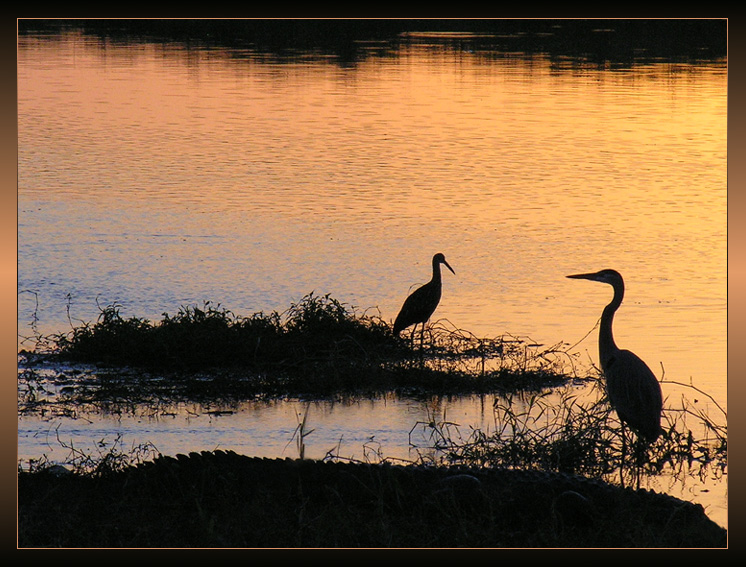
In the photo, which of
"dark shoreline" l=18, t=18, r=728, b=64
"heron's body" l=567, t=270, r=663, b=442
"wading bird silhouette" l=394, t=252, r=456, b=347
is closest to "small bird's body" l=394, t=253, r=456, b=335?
"wading bird silhouette" l=394, t=252, r=456, b=347

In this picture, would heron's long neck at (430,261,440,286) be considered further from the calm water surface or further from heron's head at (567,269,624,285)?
heron's head at (567,269,624,285)

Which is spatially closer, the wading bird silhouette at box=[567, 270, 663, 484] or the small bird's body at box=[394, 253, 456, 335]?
the wading bird silhouette at box=[567, 270, 663, 484]

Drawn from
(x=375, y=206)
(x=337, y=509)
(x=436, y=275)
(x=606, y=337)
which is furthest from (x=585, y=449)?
(x=375, y=206)

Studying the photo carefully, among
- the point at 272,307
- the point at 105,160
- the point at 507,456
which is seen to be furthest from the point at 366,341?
the point at 105,160

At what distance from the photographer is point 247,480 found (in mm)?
5965

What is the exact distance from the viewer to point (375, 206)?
1394 centimetres

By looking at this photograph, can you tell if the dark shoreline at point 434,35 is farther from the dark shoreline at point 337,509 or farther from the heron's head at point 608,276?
the dark shoreline at point 337,509

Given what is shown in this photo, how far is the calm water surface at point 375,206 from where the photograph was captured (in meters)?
9.58

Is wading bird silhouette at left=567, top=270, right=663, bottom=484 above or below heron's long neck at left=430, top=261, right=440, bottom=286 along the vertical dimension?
below

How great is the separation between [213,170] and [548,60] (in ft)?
55.3

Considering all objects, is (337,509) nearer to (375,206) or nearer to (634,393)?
(634,393)

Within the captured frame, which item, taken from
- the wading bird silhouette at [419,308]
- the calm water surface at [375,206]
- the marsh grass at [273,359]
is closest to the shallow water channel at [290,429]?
the calm water surface at [375,206]

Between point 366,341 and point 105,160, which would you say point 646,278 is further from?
point 105,160

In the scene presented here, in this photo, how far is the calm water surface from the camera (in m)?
9.58
